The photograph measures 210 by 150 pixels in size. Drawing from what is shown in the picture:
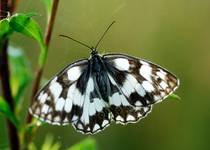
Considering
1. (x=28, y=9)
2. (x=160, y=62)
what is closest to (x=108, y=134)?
(x=160, y=62)

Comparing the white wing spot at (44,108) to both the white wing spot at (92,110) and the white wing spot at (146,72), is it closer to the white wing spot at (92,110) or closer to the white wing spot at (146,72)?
the white wing spot at (92,110)

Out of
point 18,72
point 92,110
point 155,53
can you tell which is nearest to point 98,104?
point 92,110

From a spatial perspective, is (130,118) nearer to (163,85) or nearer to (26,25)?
(163,85)

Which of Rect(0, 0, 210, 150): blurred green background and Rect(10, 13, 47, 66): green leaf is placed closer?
Rect(10, 13, 47, 66): green leaf

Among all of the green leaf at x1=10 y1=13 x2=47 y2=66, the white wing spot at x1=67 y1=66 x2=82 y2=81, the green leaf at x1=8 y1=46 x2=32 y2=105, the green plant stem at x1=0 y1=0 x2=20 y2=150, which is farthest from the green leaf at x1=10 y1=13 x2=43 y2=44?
the green leaf at x1=8 y1=46 x2=32 y2=105

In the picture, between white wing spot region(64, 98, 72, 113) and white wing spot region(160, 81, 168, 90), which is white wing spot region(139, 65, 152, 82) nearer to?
white wing spot region(160, 81, 168, 90)

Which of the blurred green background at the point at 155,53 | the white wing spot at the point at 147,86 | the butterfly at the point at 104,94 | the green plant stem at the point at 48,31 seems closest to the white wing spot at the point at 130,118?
the butterfly at the point at 104,94
